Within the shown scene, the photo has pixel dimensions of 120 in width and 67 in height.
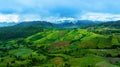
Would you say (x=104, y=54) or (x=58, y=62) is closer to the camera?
(x=58, y=62)

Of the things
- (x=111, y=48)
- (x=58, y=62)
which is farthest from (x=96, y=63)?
(x=111, y=48)

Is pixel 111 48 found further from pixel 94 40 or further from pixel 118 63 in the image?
pixel 118 63

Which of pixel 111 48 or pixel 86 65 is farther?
pixel 111 48

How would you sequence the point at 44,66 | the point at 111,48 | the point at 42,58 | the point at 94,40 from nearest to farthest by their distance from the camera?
1. the point at 44,66
2. the point at 42,58
3. the point at 111,48
4. the point at 94,40

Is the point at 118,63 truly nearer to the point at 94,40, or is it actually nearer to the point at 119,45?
the point at 119,45

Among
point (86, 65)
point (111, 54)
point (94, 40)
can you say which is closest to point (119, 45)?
point (94, 40)

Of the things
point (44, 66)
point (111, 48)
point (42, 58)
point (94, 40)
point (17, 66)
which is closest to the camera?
point (44, 66)

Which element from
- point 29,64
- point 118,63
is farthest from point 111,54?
point 29,64
